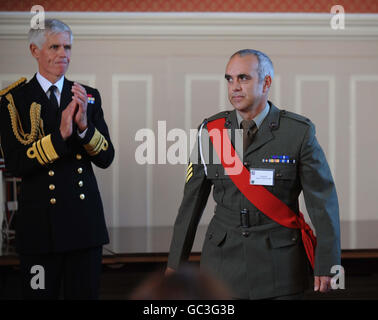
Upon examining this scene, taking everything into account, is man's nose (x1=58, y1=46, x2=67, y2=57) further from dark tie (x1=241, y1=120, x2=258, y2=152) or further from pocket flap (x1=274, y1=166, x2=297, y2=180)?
pocket flap (x1=274, y1=166, x2=297, y2=180)

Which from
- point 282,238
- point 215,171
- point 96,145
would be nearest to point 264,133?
point 215,171

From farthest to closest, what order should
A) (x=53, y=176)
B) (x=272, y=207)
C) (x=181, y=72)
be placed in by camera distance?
(x=181, y=72) → (x=53, y=176) → (x=272, y=207)

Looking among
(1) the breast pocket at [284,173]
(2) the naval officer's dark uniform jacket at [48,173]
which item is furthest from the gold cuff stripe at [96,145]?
(1) the breast pocket at [284,173]

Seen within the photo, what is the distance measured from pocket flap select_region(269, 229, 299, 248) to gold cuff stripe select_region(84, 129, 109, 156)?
67cm

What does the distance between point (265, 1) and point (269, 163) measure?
131 inches

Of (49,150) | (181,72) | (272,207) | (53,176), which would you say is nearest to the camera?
(272,207)

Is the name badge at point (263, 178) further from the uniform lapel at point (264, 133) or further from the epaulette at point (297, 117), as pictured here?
the epaulette at point (297, 117)

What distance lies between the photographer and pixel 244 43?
16.7 feet

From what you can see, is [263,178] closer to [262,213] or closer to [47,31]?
[262,213]

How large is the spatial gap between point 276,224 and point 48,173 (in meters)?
0.82

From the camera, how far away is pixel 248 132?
2090mm

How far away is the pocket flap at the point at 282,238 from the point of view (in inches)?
78.6

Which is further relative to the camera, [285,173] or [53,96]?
[53,96]

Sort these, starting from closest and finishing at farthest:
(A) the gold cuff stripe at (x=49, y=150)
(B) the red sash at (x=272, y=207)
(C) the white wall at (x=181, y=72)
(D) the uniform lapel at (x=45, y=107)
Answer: (B) the red sash at (x=272, y=207)
(A) the gold cuff stripe at (x=49, y=150)
(D) the uniform lapel at (x=45, y=107)
(C) the white wall at (x=181, y=72)
